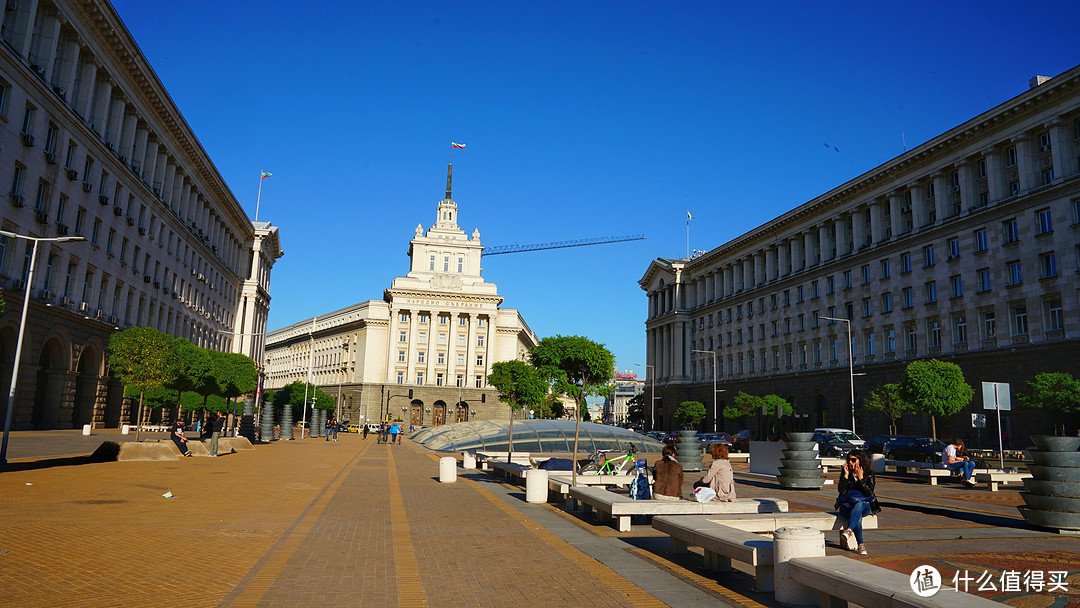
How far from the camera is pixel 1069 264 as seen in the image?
135 feet

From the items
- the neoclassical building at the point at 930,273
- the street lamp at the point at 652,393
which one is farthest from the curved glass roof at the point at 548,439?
the street lamp at the point at 652,393

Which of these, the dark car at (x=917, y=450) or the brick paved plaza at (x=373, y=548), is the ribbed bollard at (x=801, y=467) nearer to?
the brick paved plaza at (x=373, y=548)

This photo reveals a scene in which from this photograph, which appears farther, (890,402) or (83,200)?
(890,402)

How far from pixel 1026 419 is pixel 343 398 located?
91.7 m

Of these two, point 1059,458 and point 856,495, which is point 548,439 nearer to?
point 1059,458

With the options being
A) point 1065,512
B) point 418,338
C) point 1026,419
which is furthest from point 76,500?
point 418,338

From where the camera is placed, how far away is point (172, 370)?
3566cm

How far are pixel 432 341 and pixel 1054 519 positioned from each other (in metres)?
93.5

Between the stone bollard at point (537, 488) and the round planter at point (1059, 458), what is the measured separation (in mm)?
9702

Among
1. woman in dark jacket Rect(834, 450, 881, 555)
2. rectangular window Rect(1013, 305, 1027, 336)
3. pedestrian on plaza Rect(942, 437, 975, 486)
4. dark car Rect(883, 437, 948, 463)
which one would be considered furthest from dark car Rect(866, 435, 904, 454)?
woman in dark jacket Rect(834, 450, 881, 555)

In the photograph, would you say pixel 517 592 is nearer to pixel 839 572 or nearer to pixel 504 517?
pixel 839 572

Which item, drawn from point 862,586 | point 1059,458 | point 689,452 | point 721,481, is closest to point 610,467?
point 721,481

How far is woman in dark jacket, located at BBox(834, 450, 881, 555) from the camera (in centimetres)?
1009

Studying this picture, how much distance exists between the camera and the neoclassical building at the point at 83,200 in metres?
33.6
